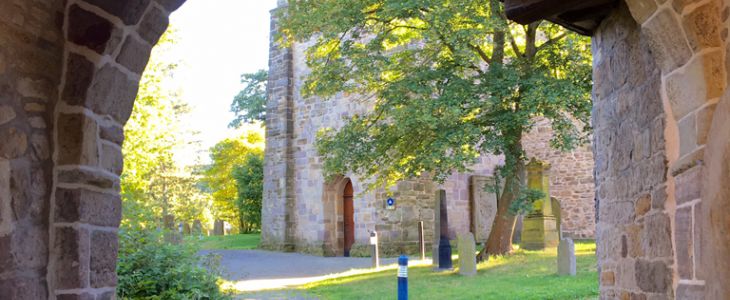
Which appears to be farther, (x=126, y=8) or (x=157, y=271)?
(x=157, y=271)

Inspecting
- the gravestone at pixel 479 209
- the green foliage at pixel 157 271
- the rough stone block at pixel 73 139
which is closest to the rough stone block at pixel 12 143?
the rough stone block at pixel 73 139

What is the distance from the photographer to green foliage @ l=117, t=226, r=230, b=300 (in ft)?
25.0

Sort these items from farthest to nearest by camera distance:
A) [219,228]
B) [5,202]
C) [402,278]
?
[219,228], [402,278], [5,202]

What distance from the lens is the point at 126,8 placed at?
4133 millimetres

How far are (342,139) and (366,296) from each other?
13.8ft

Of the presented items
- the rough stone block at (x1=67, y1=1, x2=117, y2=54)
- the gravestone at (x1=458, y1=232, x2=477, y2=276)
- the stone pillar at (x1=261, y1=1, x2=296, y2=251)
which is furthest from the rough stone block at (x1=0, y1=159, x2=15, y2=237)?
the stone pillar at (x1=261, y1=1, x2=296, y2=251)

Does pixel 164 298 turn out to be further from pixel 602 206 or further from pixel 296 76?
pixel 296 76

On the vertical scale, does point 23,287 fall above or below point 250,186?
below

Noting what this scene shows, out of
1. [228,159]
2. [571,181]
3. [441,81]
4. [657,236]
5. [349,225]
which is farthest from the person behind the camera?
[228,159]

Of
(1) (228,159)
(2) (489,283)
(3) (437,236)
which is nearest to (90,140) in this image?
(2) (489,283)

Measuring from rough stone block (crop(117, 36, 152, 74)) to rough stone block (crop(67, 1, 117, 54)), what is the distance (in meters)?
0.17

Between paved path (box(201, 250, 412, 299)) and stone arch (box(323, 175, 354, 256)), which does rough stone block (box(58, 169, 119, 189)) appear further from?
stone arch (box(323, 175, 354, 256))

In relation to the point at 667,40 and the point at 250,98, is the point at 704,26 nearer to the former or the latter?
the point at 667,40

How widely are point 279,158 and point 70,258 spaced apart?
1890cm
